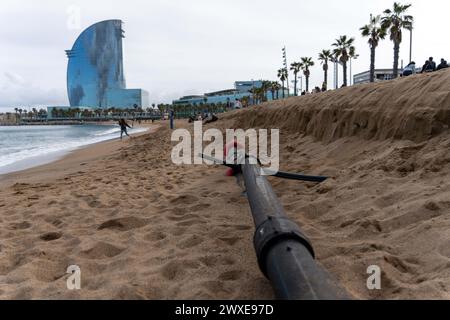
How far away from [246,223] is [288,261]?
6.41ft

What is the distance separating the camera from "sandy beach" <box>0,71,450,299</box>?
2.83 m

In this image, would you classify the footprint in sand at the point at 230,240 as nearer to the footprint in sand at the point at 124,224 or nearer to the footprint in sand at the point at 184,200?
the footprint in sand at the point at 124,224

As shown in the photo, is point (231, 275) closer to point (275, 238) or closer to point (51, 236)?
point (275, 238)

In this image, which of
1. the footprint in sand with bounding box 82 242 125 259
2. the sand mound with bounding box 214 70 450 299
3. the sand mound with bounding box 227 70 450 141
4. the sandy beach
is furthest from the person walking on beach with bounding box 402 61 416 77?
the footprint in sand with bounding box 82 242 125 259

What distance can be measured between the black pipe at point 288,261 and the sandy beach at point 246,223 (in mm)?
371

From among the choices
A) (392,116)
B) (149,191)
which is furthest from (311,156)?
(149,191)

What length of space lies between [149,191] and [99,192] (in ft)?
2.97

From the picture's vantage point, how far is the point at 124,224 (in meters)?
4.56

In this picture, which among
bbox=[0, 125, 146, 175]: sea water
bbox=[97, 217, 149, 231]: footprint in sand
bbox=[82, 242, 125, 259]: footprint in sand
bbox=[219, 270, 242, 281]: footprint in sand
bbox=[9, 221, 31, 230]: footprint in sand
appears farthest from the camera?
bbox=[0, 125, 146, 175]: sea water

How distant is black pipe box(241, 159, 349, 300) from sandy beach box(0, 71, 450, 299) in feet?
1.22

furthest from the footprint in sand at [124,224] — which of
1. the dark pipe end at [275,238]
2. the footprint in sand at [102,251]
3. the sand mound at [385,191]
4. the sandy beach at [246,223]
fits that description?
the dark pipe end at [275,238]

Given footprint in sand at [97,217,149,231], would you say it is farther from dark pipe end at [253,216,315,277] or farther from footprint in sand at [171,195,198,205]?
dark pipe end at [253,216,315,277]

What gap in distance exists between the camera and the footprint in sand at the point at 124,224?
4.48 metres

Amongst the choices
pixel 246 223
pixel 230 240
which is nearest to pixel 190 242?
pixel 230 240
